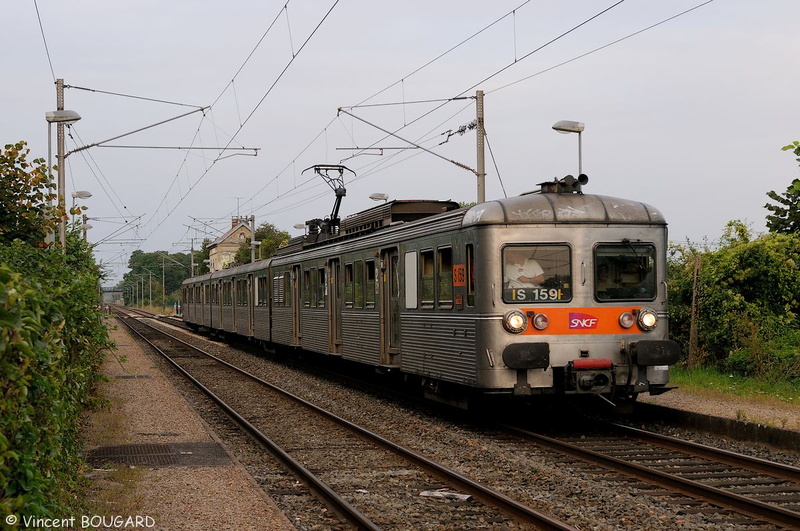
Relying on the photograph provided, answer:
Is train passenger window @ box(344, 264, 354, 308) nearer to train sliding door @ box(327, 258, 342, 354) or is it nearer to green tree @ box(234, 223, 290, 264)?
train sliding door @ box(327, 258, 342, 354)

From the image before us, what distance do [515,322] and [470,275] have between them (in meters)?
0.94

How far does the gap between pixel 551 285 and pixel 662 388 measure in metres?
1.86

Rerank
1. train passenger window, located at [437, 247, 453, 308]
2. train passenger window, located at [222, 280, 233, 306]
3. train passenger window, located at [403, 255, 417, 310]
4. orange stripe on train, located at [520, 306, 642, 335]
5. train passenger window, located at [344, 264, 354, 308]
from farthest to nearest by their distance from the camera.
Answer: train passenger window, located at [222, 280, 233, 306] < train passenger window, located at [344, 264, 354, 308] < train passenger window, located at [403, 255, 417, 310] < train passenger window, located at [437, 247, 453, 308] < orange stripe on train, located at [520, 306, 642, 335]

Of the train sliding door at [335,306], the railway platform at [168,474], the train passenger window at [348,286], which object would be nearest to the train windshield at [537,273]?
the railway platform at [168,474]

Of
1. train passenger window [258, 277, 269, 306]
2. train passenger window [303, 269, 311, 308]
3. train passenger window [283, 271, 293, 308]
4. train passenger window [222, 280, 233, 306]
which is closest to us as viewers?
train passenger window [303, 269, 311, 308]

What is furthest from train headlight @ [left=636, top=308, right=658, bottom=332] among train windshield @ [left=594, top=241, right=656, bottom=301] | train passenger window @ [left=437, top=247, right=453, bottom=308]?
train passenger window @ [left=437, top=247, right=453, bottom=308]

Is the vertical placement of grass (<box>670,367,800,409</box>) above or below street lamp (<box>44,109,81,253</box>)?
below

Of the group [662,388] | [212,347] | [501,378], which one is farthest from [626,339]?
[212,347]

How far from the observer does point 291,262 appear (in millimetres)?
24406

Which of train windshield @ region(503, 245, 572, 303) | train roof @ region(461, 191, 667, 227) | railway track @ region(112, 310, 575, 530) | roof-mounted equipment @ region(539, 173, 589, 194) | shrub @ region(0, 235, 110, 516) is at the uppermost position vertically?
roof-mounted equipment @ region(539, 173, 589, 194)

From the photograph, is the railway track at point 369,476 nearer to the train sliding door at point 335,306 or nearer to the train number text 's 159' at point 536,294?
the train number text 's 159' at point 536,294

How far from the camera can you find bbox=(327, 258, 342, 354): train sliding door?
19234mm

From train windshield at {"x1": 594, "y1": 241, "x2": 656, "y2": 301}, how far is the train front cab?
0.5 inches

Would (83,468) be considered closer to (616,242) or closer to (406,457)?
(406,457)
